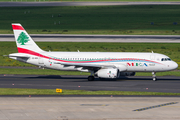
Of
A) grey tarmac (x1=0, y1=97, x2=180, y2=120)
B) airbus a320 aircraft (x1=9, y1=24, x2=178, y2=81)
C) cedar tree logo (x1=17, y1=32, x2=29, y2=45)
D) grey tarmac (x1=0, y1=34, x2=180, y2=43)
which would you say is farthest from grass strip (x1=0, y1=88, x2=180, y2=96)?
grey tarmac (x1=0, y1=34, x2=180, y2=43)

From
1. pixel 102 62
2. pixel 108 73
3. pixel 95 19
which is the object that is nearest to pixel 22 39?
pixel 102 62

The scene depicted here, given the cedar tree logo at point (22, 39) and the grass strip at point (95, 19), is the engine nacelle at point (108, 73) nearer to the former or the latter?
the cedar tree logo at point (22, 39)

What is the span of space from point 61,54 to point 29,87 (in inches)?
433

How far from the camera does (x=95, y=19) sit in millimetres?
144375

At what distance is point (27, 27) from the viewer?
407ft

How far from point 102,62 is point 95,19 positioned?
9565cm

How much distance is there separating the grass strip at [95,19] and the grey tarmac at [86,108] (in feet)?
248

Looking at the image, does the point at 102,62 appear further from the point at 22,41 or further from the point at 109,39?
the point at 109,39

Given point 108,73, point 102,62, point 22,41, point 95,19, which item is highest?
point 95,19

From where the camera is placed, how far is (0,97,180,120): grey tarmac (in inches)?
1050

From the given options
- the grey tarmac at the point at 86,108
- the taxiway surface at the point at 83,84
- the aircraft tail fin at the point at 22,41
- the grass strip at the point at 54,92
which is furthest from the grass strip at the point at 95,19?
the grey tarmac at the point at 86,108

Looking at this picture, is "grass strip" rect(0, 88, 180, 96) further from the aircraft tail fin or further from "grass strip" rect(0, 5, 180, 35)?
"grass strip" rect(0, 5, 180, 35)

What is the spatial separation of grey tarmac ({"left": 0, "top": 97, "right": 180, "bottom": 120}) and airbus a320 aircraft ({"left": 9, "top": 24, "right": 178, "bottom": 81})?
1515cm

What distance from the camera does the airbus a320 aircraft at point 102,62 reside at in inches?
1946
